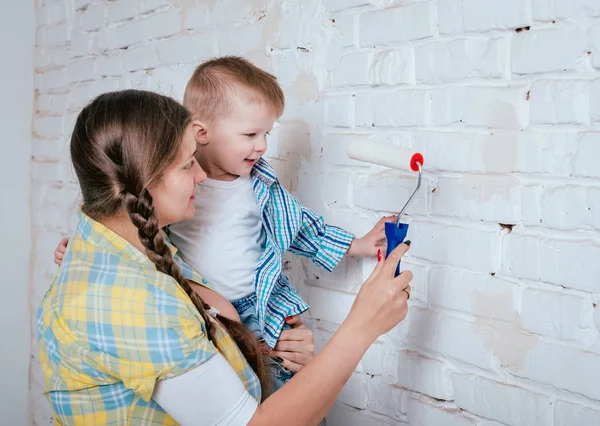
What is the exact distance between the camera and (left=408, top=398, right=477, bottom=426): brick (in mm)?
1312

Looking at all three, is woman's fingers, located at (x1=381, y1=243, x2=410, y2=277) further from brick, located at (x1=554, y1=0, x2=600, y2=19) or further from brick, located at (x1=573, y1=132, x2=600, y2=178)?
brick, located at (x1=554, y1=0, x2=600, y2=19)

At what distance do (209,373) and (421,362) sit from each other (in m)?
0.52

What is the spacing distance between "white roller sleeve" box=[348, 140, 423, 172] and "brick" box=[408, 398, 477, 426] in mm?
479

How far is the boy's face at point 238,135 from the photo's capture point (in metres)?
1.31

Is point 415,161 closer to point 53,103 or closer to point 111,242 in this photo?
point 111,242

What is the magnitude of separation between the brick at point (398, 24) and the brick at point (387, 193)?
27cm

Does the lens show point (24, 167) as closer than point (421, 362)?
No

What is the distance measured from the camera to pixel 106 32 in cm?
216

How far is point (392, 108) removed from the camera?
1372 mm

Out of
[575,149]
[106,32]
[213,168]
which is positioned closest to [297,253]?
[213,168]

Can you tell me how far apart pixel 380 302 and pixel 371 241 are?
30cm

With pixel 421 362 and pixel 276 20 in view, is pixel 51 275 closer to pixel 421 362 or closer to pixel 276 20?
pixel 276 20

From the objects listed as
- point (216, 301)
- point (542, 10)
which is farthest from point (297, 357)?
point (542, 10)

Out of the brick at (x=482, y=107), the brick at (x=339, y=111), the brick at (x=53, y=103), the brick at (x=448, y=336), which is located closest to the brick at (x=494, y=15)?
the brick at (x=482, y=107)
